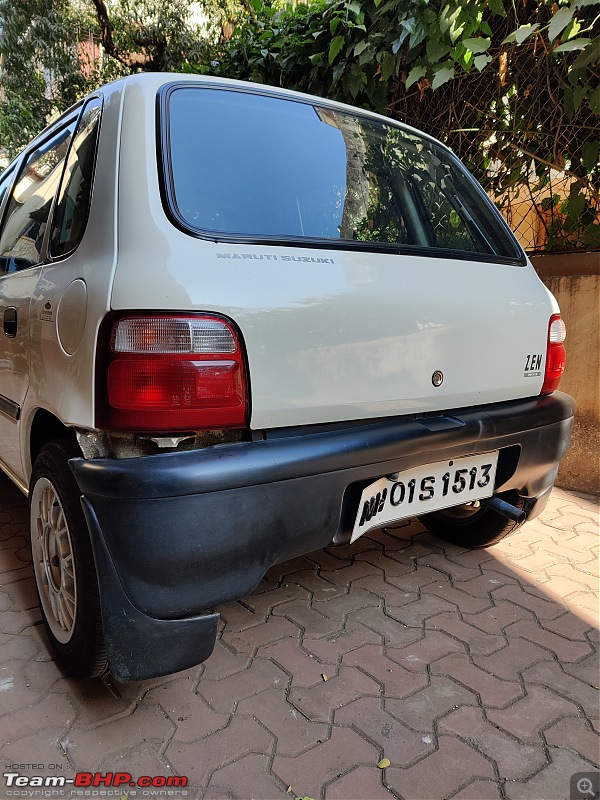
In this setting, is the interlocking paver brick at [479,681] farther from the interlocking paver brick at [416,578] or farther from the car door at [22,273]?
the car door at [22,273]

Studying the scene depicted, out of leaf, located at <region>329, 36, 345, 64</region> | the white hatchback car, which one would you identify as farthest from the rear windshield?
leaf, located at <region>329, 36, 345, 64</region>

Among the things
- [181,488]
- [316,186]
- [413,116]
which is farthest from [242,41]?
[181,488]

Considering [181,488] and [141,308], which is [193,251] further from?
[181,488]

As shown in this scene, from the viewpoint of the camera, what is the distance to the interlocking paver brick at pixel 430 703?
1.68 metres

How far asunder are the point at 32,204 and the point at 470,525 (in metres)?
2.33

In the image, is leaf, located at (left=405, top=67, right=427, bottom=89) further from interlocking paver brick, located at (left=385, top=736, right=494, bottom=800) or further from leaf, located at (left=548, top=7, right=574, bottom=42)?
interlocking paver brick, located at (left=385, top=736, right=494, bottom=800)

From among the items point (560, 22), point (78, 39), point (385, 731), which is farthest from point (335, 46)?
point (78, 39)

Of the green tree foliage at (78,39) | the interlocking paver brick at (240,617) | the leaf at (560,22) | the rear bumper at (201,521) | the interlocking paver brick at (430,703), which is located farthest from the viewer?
the green tree foliage at (78,39)

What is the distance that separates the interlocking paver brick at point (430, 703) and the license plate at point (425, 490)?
20.1 inches

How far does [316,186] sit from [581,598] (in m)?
1.91

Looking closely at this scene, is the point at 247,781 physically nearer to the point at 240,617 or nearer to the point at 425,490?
the point at 240,617

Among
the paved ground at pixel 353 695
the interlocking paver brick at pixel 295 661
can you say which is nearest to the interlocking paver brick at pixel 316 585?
the paved ground at pixel 353 695

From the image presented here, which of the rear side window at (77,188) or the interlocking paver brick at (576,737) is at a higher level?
the rear side window at (77,188)

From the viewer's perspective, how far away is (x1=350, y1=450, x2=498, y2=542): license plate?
69.0 inches
